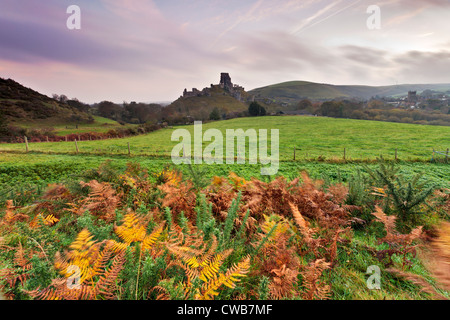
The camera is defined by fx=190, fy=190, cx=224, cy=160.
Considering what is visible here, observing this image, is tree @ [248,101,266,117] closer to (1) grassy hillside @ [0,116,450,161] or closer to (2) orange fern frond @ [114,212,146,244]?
(1) grassy hillside @ [0,116,450,161]

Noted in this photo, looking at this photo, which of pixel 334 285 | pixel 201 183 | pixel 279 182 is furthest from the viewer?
pixel 201 183

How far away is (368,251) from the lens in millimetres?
2076

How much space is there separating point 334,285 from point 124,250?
5.82ft

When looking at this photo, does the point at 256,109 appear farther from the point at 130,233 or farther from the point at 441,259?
the point at 130,233

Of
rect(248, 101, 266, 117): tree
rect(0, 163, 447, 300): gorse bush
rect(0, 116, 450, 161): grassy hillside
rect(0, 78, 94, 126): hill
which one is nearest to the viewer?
rect(0, 163, 447, 300): gorse bush

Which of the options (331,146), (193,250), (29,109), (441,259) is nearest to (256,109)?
(331,146)

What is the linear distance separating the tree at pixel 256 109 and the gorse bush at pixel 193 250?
77.5 meters

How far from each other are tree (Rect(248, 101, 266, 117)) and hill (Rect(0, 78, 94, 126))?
190 ft

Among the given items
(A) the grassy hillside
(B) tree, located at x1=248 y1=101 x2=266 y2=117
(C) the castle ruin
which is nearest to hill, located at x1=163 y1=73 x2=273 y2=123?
(C) the castle ruin

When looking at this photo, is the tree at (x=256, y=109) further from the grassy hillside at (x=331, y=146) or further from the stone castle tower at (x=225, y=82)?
the stone castle tower at (x=225, y=82)

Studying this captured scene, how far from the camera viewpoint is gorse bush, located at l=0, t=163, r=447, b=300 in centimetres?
130

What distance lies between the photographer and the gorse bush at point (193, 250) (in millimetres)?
1302

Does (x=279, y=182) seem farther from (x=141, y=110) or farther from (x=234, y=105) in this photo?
(x=234, y=105)

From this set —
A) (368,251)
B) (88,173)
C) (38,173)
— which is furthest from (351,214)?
(38,173)
